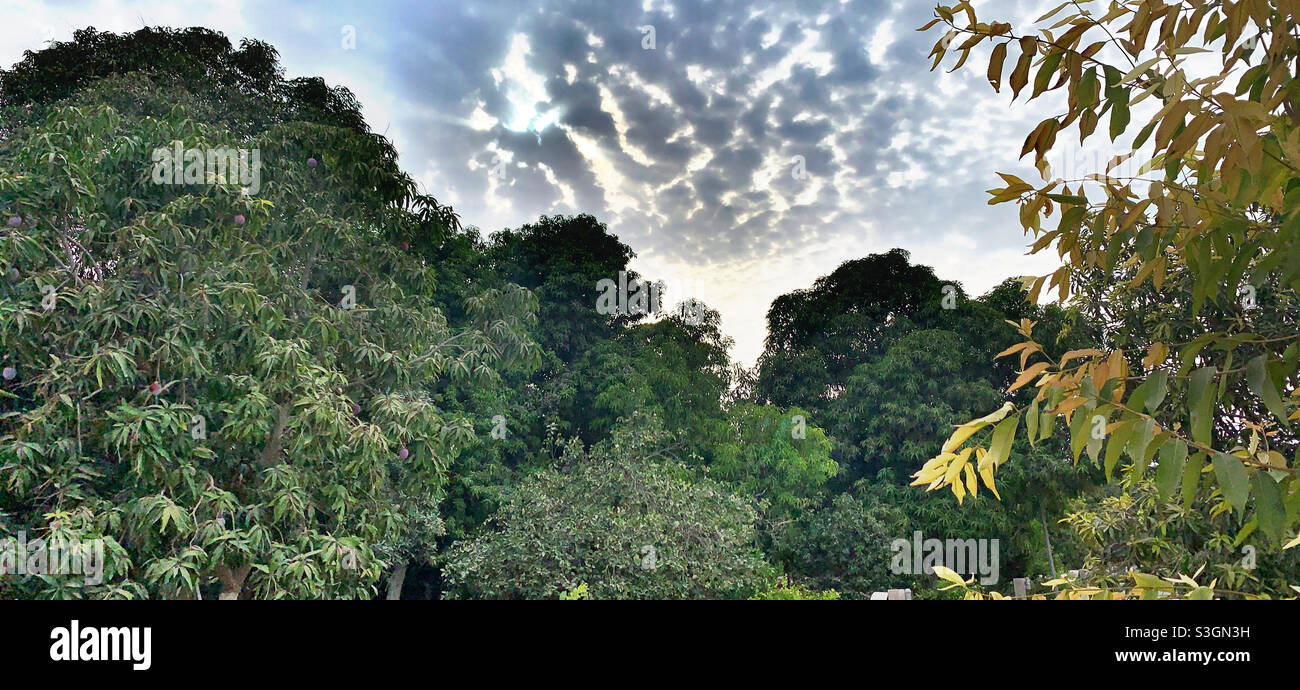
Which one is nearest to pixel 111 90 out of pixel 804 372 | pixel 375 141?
pixel 375 141

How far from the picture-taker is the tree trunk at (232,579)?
4023 mm

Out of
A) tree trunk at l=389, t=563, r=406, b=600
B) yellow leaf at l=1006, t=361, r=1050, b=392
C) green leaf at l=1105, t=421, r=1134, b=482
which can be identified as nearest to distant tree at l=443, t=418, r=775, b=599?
tree trunk at l=389, t=563, r=406, b=600

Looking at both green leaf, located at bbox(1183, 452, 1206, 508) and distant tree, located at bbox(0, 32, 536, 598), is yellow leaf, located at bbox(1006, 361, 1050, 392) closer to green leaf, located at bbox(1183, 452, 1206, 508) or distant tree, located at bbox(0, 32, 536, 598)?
green leaf, located at bbox(1183, 452, 1206, 508)

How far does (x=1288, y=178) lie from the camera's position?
1.76 ft

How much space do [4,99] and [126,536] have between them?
13.8 ft

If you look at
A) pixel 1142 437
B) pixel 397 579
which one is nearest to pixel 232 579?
pixel 397 579

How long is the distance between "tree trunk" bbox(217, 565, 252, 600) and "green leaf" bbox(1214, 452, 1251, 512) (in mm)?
4595

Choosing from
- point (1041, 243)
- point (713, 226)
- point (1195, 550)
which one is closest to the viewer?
point (1041, 243)

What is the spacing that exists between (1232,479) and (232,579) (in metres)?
4.73

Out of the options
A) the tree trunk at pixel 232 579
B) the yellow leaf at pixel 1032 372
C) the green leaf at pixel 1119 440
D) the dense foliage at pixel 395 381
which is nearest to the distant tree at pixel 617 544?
the dense foliage at pixel 395 381

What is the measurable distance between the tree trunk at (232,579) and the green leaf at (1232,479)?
15.1 ft
